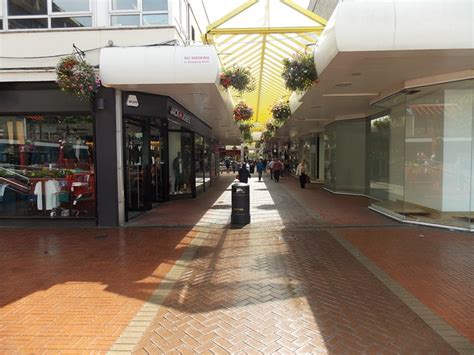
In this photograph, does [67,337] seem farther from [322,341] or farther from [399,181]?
[399,181]

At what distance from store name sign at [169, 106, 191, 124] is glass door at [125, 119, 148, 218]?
3.82 feet

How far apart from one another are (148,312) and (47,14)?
791 centimetres

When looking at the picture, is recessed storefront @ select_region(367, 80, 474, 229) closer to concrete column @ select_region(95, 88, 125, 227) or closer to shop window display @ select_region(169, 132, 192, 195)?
concrete column @ select_region(95, 88, 125, 227)

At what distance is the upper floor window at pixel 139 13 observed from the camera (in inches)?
360

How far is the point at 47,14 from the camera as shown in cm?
925

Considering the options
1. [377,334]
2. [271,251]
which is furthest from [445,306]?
[271,251]

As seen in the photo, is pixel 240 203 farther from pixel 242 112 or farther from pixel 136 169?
pixel 242 112

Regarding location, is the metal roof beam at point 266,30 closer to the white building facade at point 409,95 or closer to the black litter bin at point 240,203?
the white building facade at point 409,95

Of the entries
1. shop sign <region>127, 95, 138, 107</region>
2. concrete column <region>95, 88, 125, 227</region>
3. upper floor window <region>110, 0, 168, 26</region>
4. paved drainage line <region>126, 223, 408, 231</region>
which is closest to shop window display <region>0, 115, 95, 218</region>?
concrete column <region>95, 88, 125, 227</region>

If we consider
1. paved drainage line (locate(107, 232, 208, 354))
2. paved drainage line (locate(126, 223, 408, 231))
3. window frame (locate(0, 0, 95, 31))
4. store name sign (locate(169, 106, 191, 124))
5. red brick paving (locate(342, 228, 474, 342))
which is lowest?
paved drainage line (locate(107, 232, 208, 354))

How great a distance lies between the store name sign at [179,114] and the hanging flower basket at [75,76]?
2337mm

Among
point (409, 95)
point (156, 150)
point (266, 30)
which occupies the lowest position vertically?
point (156, 150)

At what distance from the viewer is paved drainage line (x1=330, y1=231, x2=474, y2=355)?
3607 millimetres

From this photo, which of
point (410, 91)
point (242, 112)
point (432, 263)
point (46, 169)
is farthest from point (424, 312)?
point (242, 112)
